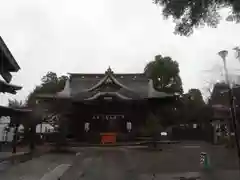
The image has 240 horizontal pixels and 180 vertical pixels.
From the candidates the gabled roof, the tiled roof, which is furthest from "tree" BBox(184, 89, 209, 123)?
the gabled roof

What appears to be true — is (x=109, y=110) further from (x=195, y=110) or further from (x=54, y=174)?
(x=54, y=174)

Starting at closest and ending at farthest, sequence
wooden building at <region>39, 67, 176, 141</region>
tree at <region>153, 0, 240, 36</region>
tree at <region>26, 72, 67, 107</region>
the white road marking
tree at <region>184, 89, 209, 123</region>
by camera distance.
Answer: tree at <region>153, 0, 240, 36</region>, the white road marking, wooden building at <region>39, 67, 176, 141</region>, tree at <region>184, 89, 209, 123</region>, tree at <region>26, 72, 67, 107</region>

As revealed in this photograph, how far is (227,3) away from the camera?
647 centimetres

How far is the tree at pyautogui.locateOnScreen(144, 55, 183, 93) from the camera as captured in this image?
66.8 metres

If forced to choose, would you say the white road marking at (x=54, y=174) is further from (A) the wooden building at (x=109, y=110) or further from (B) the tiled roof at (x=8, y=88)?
(A) the wooden building at (x=109, y=110)

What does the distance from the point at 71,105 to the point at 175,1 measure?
124 feet

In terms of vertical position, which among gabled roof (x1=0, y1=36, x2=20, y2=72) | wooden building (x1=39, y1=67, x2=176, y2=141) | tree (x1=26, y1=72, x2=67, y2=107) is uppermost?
tree (x1=26, y1=72, x2=67, y2=107)

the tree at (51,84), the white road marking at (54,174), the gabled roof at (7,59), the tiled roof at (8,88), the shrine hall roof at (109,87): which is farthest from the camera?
the tree at (51,84)

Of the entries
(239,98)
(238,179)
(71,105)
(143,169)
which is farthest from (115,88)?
(238,179)

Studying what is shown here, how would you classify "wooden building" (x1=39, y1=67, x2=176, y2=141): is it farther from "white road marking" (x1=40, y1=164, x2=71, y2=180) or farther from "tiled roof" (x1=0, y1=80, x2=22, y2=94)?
"tiled roof" (x1=0, y1=80, x2=22, y2=94)

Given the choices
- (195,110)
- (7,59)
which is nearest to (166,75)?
(195,110)

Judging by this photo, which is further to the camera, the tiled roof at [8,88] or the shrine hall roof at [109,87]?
the shrine hall roof at [109,87]

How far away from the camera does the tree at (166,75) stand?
6675 centimetres

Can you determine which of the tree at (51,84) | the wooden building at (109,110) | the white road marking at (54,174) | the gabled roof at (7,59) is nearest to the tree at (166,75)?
the tree at (51,84)
